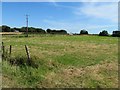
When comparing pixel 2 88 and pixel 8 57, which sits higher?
pixel 8 57

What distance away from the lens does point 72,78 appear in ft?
35.9

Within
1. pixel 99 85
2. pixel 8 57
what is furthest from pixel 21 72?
pixel 99 85

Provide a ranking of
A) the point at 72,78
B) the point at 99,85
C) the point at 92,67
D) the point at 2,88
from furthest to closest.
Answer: the point at 92,67 → the point at 72,78 → the point at 99,85 → the point at 2,88

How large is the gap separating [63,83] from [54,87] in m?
0.53

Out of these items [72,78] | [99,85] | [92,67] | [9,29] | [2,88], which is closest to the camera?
[2,88]

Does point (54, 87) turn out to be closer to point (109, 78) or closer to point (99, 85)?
point (99, 85)

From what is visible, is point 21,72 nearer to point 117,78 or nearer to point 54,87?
point 54,87

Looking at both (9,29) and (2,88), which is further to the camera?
(9,29)

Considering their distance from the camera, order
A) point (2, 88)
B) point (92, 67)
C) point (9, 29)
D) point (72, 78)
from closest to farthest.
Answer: point (2, 88), point (72, 78), point (92, 67), point (9, 29)

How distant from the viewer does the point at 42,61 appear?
512 inches

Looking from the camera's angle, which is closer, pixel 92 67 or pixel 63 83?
pixel 63 83

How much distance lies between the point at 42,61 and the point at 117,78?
13.3ft

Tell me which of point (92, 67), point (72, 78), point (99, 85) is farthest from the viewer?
point (92, 67)

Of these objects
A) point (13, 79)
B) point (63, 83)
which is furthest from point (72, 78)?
point (13, 79)
